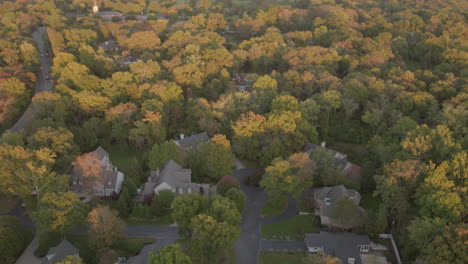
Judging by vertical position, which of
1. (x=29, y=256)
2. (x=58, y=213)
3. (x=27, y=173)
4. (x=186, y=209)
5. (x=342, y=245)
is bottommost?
(x=29, y=256)

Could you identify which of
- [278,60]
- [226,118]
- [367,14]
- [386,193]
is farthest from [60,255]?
[367,14]

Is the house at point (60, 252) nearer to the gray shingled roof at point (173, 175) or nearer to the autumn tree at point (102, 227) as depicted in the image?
→ the autumn tree at point (102, 227)

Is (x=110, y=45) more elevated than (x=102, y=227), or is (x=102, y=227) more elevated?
(x=102, y=227)

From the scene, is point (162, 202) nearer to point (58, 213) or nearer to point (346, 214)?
point (58, 213)

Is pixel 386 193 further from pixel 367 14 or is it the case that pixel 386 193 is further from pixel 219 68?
pixel 367 14

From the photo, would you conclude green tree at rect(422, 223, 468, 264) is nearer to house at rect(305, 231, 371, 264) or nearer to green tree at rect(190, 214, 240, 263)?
house at rect(305, 231, 371, 264)

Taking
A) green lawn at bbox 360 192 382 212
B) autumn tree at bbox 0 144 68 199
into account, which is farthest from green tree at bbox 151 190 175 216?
green lawn at bbox 360 192 382 212

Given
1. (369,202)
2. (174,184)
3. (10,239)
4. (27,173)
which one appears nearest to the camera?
(10,239)

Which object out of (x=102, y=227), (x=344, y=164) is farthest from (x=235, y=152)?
(x=102, y=227)
